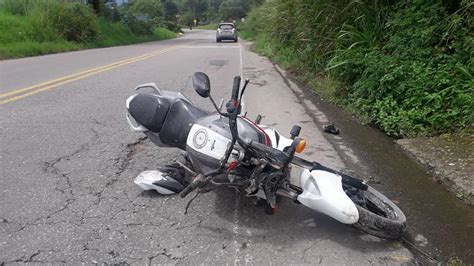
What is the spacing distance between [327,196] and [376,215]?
39cm

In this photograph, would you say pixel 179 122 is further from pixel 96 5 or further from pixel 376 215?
pixel 96 5

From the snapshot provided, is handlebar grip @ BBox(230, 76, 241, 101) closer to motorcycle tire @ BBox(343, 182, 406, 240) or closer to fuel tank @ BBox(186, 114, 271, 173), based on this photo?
fuel tank @ BBox(186, 114, 271, 173)

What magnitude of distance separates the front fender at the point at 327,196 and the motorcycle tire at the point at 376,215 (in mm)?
105

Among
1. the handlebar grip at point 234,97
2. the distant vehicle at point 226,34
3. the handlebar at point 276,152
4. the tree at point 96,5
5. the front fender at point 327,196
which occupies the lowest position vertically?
the distant vehicle at point 226,34

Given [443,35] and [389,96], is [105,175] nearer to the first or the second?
[389,96]

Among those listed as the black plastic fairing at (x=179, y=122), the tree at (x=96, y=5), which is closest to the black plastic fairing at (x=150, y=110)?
the black plastic fairing at (x=179, y=122)

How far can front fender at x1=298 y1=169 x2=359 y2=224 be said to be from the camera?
2.70m

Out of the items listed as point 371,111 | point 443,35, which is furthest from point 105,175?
point 443,35

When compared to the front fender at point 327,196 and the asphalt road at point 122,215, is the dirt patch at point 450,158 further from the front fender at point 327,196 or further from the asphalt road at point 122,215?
the front fender at point 327,196

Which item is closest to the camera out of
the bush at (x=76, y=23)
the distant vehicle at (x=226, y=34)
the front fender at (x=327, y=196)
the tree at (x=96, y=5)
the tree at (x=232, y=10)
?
the front fender at (x=327, y=196)

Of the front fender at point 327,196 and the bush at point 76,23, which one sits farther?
the bush at point 76,23

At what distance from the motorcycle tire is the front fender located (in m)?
0.10

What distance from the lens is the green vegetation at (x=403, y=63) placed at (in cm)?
520

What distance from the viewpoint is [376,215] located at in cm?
282
